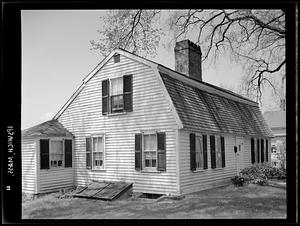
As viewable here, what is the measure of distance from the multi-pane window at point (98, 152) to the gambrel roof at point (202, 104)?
1461mm

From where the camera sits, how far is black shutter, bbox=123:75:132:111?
9.46m

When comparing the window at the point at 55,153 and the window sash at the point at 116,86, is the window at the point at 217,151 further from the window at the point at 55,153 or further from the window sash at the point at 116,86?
the window at the point at 55,153

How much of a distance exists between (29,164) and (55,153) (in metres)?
0.89

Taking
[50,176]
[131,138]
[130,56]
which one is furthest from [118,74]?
[50,176]

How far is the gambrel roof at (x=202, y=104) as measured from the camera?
902 centimetres

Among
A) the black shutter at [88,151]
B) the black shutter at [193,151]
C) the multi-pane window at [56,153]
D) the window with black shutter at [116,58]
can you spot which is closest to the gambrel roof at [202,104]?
the window with black shutter at [116,58]

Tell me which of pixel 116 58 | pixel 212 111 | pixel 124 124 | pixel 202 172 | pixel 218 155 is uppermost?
pixel 116 58

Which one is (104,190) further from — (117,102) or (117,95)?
(117,95)

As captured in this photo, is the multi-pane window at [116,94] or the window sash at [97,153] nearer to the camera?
the multi-pane window at [116,94]

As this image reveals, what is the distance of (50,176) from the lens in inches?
385

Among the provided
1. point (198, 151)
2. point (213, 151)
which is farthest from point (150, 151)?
point (213, 151)

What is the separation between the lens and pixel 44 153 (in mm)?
9828
